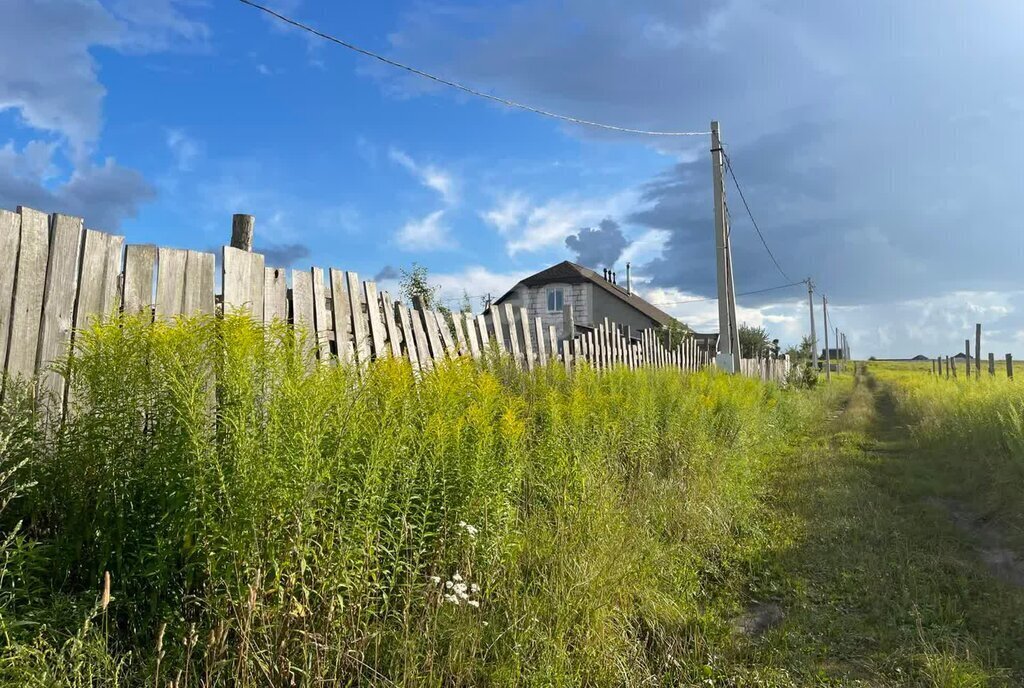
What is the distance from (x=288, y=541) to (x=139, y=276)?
7.53 feet

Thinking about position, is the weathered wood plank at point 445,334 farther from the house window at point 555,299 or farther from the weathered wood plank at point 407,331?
the house window at point 555,299

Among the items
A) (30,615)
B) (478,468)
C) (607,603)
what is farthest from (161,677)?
(607,603)

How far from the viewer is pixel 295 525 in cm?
236

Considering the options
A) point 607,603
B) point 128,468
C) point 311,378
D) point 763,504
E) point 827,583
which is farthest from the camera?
point 763,504

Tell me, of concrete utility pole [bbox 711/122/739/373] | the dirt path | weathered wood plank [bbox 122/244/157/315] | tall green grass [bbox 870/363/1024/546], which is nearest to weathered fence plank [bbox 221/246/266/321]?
weathered wood plank [bbox 122/244/157/315]

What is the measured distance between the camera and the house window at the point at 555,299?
37.2 meters

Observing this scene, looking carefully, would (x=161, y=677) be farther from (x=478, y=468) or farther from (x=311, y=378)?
(x=478, y=468)

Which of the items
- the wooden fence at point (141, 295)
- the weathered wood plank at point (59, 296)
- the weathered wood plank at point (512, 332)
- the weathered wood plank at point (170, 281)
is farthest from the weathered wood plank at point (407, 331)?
the weathered wood plank at point (59, 296)

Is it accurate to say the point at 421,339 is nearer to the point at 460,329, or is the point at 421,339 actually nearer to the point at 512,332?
the point at 460,329

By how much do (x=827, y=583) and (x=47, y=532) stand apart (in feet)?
16.6

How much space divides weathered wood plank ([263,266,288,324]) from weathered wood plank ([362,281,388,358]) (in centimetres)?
97

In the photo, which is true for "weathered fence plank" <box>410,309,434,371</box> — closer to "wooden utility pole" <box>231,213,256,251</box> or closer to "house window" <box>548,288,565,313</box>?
"wooden utility pole" <box>231,213,256,251</box>

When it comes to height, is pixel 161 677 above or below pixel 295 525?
below

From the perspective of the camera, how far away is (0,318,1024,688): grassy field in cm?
230
